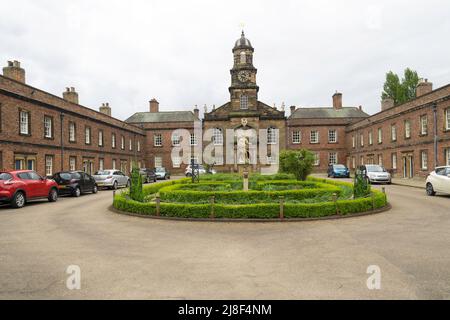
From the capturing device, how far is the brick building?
23.6 metres

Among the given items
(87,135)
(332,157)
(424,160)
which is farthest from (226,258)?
(332,157)

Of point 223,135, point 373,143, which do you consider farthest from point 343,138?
point 223,135

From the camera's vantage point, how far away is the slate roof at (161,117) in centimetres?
5369

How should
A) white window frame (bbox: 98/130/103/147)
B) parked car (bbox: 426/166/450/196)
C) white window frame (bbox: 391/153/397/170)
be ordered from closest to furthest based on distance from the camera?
parked car (bbox: 426/166/450/196)
white window frame (bbox: 98/130/103/147)
white window frame (bbox: 391/153/397/170)

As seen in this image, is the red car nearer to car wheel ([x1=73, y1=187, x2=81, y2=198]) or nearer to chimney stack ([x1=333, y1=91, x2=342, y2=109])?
car wheel ([x1=73, y1=187, x2=81, y2=198])

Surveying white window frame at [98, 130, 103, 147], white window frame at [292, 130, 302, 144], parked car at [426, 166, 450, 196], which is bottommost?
parked car at [426, 166, 450, 196]

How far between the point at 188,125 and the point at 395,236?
43.8 metres

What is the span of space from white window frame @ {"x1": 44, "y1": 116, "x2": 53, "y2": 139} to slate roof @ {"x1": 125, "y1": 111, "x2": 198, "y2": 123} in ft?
88.8

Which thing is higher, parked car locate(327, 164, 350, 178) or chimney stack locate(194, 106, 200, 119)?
chimney stack locate(194, 106, 200, 119)

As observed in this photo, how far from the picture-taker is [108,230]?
30.3ft

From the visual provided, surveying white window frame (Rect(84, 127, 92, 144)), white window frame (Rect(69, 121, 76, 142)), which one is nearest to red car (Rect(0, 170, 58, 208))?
white window frame (Rect(69, 121, 76, 142))

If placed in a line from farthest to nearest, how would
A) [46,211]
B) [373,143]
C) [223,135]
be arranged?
[223,135]
[373,143]
[46,211]
